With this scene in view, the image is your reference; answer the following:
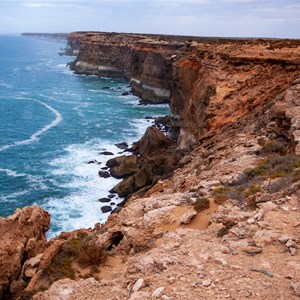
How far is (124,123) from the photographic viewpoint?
5803cm

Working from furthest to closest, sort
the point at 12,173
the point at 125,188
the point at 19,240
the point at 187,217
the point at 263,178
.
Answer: the point at 12,173, the point at 125,188, the point at 19,240, the point at 263,178, the point at 187,217

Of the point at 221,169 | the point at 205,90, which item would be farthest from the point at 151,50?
the point at 221,169

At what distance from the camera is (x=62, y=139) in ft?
162

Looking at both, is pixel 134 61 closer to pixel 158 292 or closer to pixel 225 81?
pixel 225 81

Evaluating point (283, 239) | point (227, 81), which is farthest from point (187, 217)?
point (227, 81)

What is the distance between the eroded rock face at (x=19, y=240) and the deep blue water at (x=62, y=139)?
41.7 ft

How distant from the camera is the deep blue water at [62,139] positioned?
106 ft

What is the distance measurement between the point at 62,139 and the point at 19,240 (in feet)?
117

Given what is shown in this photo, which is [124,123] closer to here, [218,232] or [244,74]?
[244,74]

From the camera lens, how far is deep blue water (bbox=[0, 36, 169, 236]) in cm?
3225

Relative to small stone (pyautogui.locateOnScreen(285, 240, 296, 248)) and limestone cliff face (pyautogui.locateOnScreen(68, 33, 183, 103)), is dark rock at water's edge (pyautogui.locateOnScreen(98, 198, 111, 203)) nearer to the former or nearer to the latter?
small stone (pyautogui.locateOnScreen(285, 240, 296, 248))

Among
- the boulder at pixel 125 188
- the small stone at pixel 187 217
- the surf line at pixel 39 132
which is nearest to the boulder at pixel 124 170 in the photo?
the boulder at pixel 125 188

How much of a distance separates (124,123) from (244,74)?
30.8m

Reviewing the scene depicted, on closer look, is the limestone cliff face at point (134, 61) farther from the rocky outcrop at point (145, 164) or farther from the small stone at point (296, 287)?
the small stone at point (296, 287)
